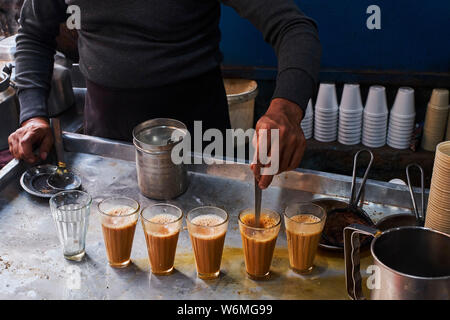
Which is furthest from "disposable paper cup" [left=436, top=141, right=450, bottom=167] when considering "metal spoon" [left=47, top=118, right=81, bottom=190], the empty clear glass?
"metal spoon" [left=47, top=118, right=81, bottom=190]

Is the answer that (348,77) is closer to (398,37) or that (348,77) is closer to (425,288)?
(398,37)

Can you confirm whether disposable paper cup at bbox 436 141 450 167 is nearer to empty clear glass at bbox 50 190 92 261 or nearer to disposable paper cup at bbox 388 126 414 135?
empty clear glass at bbox 50 190 92 261

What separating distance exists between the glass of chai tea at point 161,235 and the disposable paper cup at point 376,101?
2.20 metres

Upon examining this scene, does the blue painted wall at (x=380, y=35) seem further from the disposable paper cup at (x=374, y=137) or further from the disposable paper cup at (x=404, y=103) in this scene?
the disposable paper cup at (x=374, y=137)

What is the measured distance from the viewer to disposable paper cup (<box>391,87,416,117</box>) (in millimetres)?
3336

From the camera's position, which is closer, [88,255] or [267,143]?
[267,143]

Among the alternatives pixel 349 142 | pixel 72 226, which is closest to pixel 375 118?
pixel 349 142

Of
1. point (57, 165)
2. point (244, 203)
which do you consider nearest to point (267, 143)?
point (244, 203)

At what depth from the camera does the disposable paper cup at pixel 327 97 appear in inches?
136

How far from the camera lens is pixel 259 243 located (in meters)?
1.46

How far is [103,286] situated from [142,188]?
485 mm

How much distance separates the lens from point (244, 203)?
1861 millimetres

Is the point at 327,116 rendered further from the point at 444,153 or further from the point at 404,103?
the point at 444,153

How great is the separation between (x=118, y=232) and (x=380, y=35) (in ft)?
8.54
